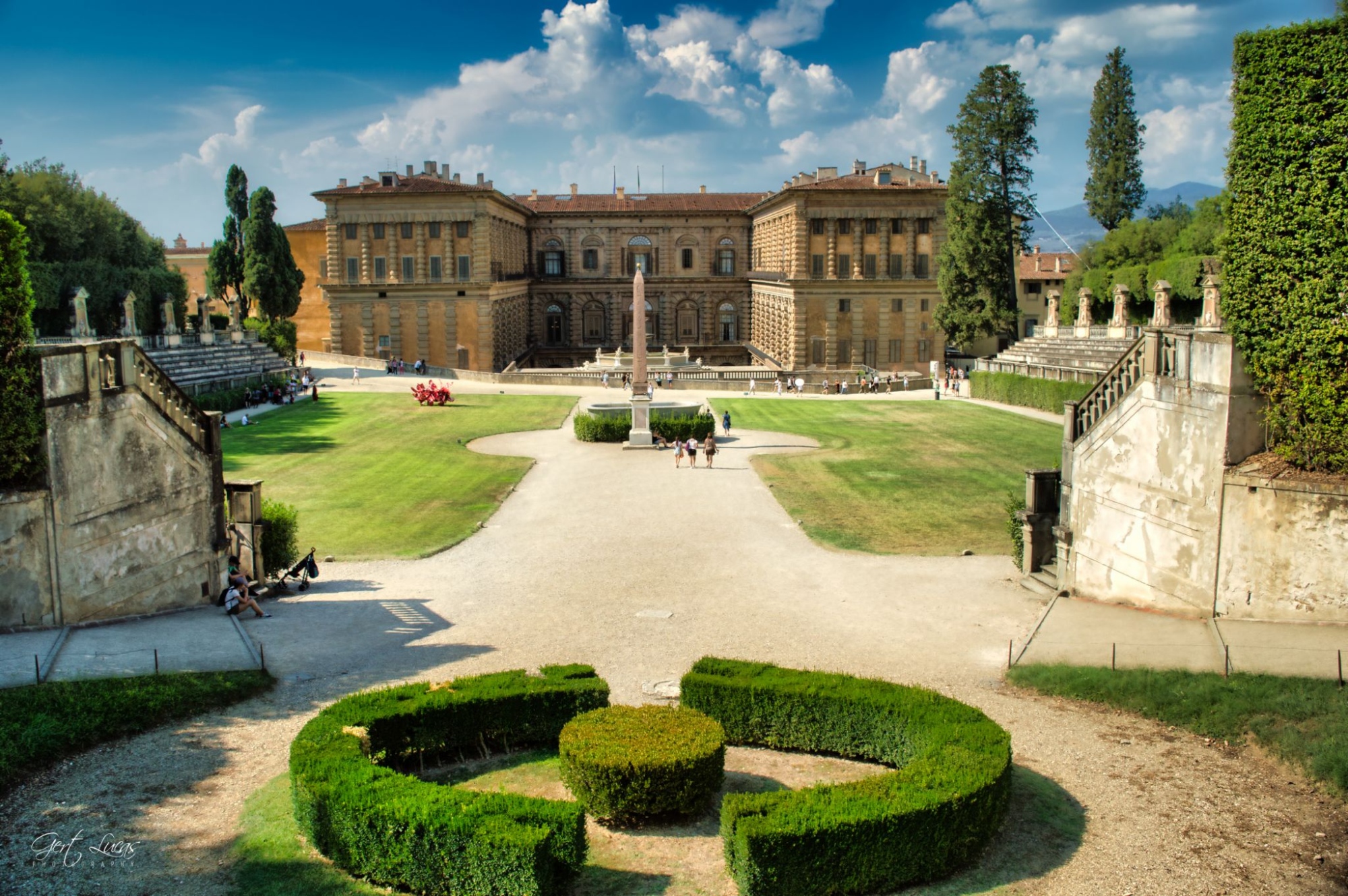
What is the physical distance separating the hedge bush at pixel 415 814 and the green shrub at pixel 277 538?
415 inches

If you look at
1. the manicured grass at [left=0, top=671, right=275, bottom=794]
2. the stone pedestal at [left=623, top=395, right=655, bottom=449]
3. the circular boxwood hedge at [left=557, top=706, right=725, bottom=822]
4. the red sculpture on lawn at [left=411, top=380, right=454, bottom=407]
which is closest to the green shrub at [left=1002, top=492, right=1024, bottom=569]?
the circular boxwood hedge at [left=557, top=706, right=725, bottom=822]

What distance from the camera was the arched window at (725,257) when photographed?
9681 cm

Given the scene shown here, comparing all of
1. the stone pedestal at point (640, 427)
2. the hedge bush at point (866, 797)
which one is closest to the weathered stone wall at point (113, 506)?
the hedge bush at point (866, 797)

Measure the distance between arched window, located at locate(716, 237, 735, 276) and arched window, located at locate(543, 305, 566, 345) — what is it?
46.7 feet

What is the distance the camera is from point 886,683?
1412 cm

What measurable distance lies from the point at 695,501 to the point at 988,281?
139ft

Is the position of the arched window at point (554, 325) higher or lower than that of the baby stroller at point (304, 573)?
higher

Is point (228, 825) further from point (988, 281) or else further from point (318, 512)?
point (988, 281)

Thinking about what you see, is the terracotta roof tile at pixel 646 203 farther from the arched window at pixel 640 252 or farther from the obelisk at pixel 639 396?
the obelisk at pixel 639 396

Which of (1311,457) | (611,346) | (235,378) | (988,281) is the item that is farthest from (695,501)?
(611,346)

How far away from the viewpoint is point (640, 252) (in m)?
95.9

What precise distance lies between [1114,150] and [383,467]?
58.9 m

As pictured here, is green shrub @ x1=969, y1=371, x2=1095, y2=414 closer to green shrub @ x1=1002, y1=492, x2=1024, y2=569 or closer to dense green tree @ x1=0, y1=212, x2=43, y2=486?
green shrub @ x1=1002, y1=492, x2=1024, y2=569

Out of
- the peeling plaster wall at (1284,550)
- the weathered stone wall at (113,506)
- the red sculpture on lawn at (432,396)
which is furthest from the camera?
the red sculpture on lawn at (432,396)
